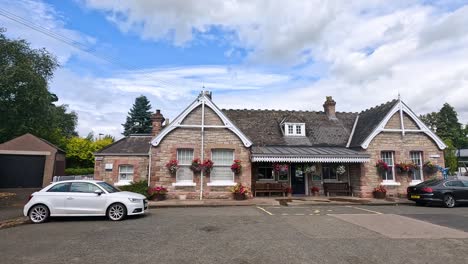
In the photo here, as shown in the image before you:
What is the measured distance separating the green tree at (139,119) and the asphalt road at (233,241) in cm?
4288

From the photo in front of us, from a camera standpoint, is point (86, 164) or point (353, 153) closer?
point (353, 153)

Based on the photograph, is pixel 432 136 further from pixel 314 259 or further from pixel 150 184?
pixel 150 184

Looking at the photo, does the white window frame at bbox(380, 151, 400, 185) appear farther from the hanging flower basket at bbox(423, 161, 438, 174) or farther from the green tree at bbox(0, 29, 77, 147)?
the green tree at bbox(0, 29, 77, 147)

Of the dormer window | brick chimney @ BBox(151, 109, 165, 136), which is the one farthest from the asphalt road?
brick chimney @ BBox(151, 109, 165, 136)

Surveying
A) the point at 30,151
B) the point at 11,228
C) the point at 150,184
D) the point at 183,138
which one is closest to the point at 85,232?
the point at 11,228

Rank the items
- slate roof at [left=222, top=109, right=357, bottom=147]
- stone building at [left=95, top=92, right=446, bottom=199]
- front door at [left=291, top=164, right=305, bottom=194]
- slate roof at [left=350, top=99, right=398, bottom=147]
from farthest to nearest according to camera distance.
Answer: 1. slate roof at [left=222, top=109, right=357, bottom=147]
2. slate roof at [left=350, top=99, right=398, bottom=147]
3. front door at [left=291, top=164, right=305, bottom=194]
4. stone building at [left=95, top=92, right=446, bottom=199]

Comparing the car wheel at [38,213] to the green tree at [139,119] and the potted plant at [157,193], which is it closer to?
the potted plant at [157,193]

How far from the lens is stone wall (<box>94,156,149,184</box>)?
20844mm

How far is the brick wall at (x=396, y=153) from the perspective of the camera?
17812 millimetres

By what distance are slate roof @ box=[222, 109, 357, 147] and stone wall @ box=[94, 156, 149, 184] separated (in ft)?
24.9

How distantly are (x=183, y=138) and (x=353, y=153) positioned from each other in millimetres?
10899

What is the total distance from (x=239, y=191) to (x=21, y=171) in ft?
64.4

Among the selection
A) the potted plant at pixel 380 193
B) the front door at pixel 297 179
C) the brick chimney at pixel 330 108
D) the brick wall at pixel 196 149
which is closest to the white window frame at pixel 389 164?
the potted plant at pixel 380 193

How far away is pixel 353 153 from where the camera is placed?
17.7 metres
